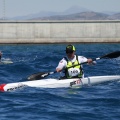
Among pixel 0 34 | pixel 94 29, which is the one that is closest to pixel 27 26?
pixel 0 34

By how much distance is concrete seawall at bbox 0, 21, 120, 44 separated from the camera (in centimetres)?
5734

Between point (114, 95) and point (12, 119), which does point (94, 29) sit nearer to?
point (114, 95)

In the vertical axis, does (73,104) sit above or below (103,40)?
below

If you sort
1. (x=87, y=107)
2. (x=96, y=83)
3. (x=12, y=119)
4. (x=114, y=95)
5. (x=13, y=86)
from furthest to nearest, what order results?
(x=96, y=83) → (x=13, y=86) → (x=114, y=95) → (x=87, y=107) → (x=12, y=119)

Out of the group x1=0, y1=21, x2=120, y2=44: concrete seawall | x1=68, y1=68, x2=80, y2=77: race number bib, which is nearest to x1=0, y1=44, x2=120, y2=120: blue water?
x1=68, y1=68, x2=80, y2=77: race number bib

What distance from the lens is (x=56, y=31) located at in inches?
2269

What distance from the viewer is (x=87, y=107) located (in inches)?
497

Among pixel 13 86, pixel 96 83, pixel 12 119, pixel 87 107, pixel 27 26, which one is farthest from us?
pixel 27 26

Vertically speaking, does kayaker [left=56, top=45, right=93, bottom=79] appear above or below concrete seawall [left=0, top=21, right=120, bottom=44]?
below

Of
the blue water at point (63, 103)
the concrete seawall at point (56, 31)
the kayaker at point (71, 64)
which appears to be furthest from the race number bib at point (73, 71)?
the concrete seawall at point (56, 31)

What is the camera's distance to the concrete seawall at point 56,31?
57.3 metres

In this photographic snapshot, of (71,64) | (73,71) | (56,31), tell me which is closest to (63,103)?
(71,64)

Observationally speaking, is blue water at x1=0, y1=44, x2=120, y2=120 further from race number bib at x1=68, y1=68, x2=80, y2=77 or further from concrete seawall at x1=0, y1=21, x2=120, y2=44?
concrete seawall at x1=0, y1=21, x2=120, y2=44

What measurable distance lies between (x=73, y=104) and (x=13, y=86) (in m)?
3.68
